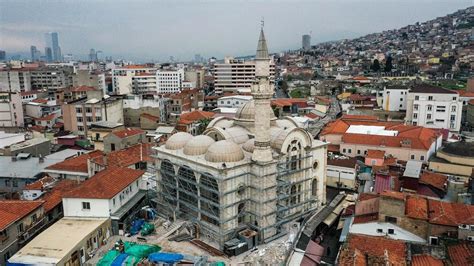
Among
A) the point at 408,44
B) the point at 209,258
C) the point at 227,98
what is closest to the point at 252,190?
the point at 209,258

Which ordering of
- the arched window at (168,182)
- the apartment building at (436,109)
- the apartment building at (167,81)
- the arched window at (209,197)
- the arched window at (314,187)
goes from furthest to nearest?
1. the apartment building at (167,81)
2. the apartment building at (436,109)
3. the arched window at (314,187)
4. the arched window at (168,182)
5. the arched window at (209,197)

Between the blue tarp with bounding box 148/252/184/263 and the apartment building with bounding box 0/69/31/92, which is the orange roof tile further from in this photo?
the apartment building with bounding box 0/69/31/92

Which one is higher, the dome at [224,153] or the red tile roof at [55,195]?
the dome at [224,153]

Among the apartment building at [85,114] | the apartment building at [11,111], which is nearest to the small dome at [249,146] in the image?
the apartment building at [85,114]

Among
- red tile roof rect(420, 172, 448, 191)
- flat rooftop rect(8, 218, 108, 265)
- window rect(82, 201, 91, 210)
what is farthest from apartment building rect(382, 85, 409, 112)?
window rect(82, 201, 91, 210)

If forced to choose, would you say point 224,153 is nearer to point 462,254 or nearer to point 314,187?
point 314,187

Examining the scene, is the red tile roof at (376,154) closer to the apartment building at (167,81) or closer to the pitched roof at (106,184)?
the pitched roof at (106,184)
